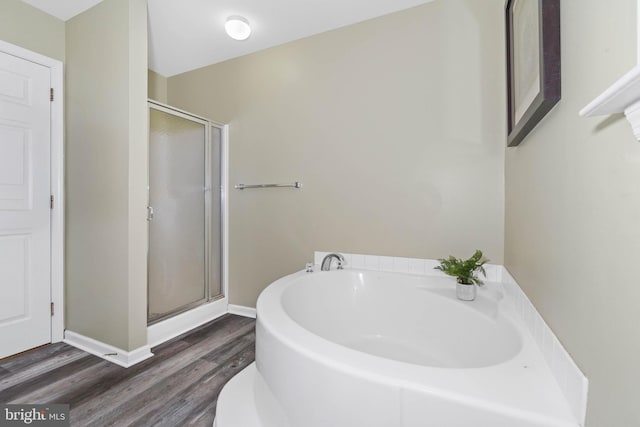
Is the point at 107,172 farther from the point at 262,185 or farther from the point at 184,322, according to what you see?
the point at 184,322

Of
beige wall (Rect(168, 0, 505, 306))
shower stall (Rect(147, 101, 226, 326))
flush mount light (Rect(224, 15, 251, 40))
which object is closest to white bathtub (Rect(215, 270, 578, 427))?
beige wall (Rect(168, 0, 505, 306))

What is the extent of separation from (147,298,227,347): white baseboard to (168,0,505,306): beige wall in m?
0.19

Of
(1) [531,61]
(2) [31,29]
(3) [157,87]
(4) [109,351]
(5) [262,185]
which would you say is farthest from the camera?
(3) [157,87]

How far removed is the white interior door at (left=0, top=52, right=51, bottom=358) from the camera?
1.94 metres

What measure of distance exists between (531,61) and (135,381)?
2450 mm

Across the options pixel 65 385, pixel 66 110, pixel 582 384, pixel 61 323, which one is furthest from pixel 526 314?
pixel 66 110

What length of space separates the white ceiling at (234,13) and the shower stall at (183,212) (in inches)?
25.0

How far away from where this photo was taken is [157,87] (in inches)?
117

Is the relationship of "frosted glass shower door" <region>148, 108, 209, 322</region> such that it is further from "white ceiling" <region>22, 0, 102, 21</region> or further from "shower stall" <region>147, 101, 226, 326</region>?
"white ceiling" <region>22, 0, 102, 21</region>

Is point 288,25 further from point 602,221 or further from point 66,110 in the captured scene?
point 602,221

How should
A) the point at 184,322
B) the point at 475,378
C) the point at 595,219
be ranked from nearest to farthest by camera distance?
the point at 595,219, the point at 475,378, the point at 184,322

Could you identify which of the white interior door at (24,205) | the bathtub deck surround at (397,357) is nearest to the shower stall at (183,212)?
the white interior door at (24,205)

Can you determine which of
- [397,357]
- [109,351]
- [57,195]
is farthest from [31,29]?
[397,357]

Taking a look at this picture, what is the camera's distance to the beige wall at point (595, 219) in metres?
0.50
